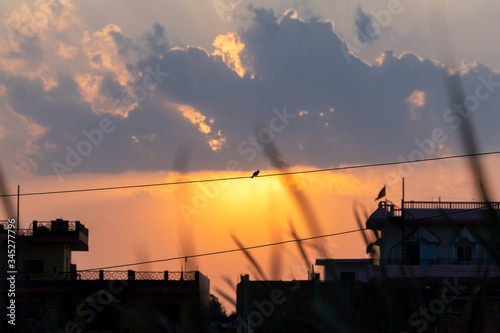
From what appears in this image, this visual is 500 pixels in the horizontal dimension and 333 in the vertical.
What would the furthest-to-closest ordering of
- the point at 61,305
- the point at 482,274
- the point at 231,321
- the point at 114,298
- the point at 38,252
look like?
1. the point at 38,252
2. the point at 231,321
3. the point at 114,298
4. the point at 61,305
5. the point at 482,274

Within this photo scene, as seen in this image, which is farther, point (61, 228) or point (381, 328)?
point (61, 228)

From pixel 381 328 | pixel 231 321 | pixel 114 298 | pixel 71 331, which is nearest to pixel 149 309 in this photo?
pixel 114 298

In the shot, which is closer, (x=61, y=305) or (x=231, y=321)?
(x=61, y=305)

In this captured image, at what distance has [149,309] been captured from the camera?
1.62 m

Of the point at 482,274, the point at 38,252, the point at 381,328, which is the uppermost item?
the point at 38,252

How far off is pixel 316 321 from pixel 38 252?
1491 inches

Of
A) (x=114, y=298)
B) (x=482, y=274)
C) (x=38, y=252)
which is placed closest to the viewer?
(x=482, y=274)

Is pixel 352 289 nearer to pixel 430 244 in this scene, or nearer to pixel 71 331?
pixel 71 331

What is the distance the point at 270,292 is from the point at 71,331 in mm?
501

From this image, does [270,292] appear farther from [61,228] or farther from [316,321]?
[61,228]

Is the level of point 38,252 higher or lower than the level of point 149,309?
higher

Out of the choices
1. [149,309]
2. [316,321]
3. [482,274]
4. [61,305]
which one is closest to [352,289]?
[316,321]

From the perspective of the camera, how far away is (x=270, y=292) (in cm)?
163

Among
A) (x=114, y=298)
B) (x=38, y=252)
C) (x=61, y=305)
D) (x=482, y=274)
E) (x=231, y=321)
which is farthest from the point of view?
(x=38, y=252)
